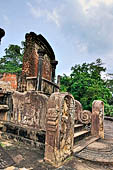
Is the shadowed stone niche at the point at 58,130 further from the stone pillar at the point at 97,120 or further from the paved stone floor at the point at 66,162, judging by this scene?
the stone pillar at the point at 97,120

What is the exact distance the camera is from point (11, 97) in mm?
4223

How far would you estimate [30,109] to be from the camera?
3619mm

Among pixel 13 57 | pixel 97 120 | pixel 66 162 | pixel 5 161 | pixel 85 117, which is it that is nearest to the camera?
pixel 5 161

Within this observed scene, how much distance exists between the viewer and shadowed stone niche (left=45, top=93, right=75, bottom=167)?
8.03 feet

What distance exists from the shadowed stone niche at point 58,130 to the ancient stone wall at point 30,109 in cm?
71

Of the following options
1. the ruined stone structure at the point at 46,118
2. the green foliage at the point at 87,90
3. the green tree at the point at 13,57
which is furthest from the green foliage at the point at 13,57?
the ruined stone structure at the point at 46,118

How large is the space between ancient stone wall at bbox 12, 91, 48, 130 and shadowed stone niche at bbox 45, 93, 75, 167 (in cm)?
71

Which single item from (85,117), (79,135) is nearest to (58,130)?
(79,135)

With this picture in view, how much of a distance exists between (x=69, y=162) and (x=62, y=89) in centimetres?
1066

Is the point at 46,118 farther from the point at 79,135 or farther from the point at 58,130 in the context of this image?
the point at 79,135

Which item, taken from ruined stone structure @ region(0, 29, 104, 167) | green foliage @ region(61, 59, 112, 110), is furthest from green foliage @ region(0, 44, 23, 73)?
ruined stone structure @ region(0, 29, 104, 167)

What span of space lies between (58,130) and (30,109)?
140cm

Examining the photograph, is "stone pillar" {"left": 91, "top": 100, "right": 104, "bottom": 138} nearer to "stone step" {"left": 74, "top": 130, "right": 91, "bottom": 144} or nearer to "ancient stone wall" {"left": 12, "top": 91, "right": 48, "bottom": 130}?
"stone step" {"left": 74, "top": 130, "right": 91, "bottom": 144}

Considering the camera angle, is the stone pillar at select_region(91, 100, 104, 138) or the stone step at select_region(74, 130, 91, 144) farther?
the stone pillar at select_region(91, 100, 104, 138)
